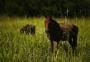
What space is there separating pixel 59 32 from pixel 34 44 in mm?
298

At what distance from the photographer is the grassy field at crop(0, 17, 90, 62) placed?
9.07ft

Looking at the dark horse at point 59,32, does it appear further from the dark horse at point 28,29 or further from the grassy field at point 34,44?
the dark horse at point 28,29

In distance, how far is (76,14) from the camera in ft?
10.7

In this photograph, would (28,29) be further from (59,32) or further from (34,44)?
(59,32)

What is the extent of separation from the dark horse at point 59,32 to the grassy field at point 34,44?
0.15 feet

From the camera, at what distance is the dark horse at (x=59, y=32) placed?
3.05 meters

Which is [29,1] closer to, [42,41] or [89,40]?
[42,41]

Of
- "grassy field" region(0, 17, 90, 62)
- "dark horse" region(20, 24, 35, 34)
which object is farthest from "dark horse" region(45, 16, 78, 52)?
"dark horse" region(20, 24, 35, 34)

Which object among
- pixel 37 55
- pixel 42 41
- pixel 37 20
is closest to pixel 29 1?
pixel 37 20

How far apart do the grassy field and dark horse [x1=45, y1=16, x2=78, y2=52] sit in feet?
0.15

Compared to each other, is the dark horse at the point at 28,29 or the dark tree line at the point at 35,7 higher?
the dark tree line at the point at 35,7

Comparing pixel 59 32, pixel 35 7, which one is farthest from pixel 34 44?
pixel 35 7

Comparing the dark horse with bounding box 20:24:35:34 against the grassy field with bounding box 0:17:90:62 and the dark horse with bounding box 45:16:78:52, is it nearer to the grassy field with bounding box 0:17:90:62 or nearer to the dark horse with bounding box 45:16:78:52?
the grassy field with bounding box 0:17:90:62

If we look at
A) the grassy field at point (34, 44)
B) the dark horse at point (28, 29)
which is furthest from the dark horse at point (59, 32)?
the dark horse at point (28, 29)
